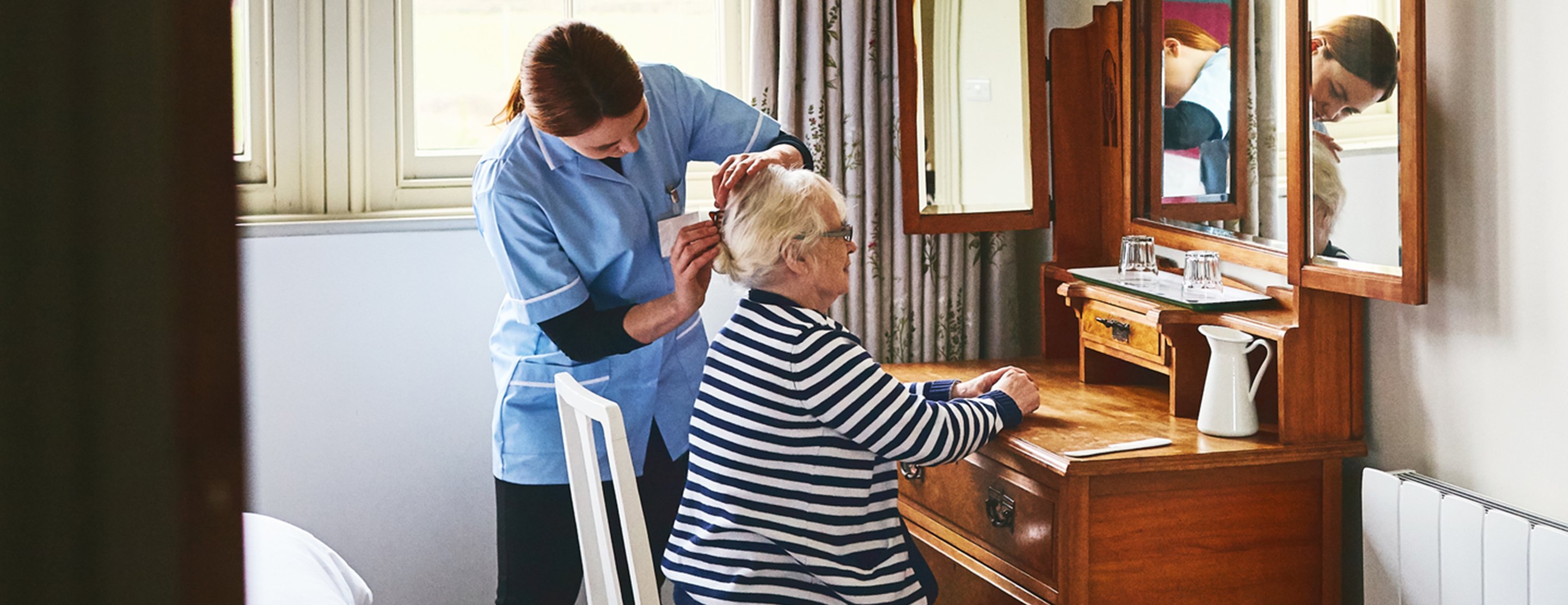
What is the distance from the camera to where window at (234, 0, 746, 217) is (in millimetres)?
2604

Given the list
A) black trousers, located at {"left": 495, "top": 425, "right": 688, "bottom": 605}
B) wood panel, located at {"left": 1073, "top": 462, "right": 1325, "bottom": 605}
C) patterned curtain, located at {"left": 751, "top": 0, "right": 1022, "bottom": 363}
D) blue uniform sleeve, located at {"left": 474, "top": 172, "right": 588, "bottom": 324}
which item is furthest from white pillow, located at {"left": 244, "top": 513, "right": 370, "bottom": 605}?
patterned curtain, located at {"left": 751, "top": 0, "right": 1022, "bottom": 363}

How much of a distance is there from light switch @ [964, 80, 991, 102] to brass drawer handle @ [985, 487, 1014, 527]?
0.90m

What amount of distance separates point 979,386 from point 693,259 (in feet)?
1.77

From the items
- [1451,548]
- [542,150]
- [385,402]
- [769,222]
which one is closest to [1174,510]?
[1451,548]

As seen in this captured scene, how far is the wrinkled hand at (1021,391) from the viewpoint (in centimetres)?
189

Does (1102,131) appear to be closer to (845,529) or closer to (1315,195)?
(1315,195)

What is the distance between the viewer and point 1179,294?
1975 mm

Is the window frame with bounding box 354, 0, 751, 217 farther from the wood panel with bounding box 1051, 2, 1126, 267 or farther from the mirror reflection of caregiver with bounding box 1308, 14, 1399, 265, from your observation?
the mirror reflection of caregiver with bounding box 1308, 14, 1399, 265

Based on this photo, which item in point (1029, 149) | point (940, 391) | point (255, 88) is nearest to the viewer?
point (940, 391)

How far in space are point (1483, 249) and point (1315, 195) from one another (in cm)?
23

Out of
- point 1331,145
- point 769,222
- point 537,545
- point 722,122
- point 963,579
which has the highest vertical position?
point 722,122

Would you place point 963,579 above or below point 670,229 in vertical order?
below

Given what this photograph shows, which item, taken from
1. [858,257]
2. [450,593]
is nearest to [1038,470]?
[858,257]

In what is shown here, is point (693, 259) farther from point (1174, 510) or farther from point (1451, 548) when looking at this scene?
point (1451, 548)
